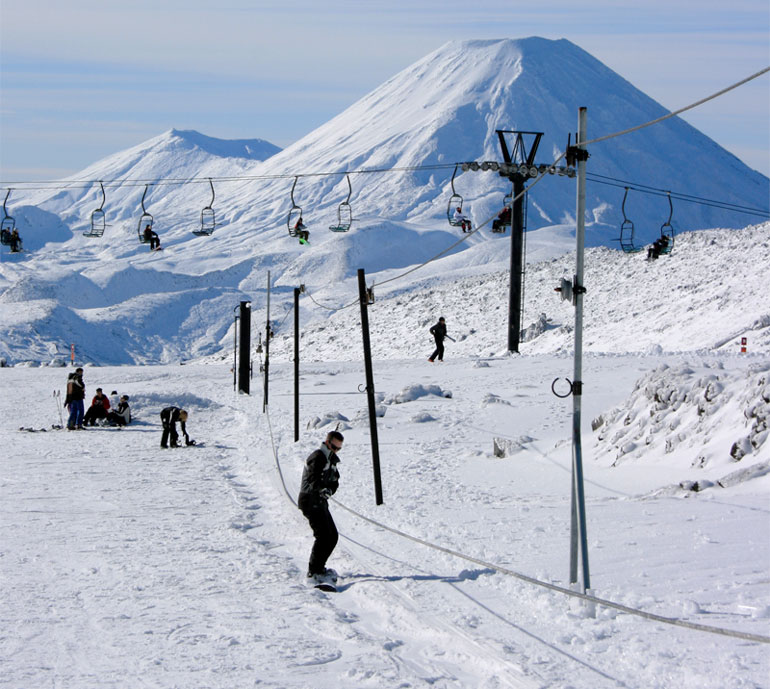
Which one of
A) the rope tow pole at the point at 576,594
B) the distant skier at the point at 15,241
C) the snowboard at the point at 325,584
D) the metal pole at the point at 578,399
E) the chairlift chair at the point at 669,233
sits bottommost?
the snowboard at the point at 325,584

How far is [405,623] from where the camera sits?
9.06 m

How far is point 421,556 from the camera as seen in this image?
11.8m

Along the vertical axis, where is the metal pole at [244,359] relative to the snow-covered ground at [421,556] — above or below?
above

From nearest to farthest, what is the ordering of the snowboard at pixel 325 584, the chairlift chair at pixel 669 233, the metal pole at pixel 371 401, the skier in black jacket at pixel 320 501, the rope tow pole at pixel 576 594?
the rope tow pole at pixel 576 594 < the snowboard at pixel 325 584 < the skier in black jacket at pixel 320 501 < the metal pole at pixel 371 401 < the chairlift chair at pixel 669 233

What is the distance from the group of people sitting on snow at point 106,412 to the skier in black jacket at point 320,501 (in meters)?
20.4

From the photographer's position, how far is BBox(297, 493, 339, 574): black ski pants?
1053 centimetres

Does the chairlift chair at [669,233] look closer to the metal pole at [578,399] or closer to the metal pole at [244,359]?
the metal pole at [578,399]

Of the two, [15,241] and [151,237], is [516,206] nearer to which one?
[151,237]

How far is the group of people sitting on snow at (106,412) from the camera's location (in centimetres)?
3002

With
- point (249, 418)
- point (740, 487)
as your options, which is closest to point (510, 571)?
point (740, 487)

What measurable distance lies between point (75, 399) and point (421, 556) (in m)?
19.3

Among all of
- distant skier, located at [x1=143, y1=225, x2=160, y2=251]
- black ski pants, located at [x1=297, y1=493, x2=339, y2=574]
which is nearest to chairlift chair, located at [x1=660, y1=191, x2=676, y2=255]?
black ski pants, located at [x1=297, y1=493, x2=339, y2=574]

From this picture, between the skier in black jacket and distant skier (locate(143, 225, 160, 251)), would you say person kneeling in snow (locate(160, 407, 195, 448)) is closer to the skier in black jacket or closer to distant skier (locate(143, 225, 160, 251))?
distant skier (locate(143, 225, 160, 251))

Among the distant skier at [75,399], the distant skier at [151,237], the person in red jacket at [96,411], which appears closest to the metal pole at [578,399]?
the distant skier at [151,237]
